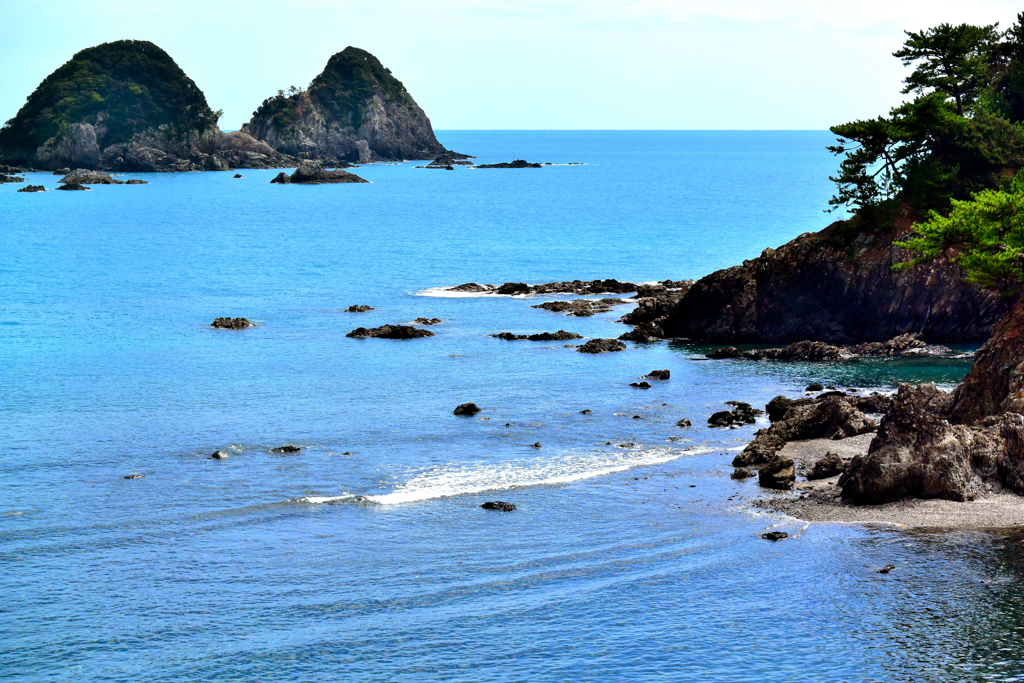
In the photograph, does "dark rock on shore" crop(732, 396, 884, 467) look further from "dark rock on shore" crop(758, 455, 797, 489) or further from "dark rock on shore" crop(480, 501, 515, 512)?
"dark rock on shore" crop(480, 501, 515, 512)

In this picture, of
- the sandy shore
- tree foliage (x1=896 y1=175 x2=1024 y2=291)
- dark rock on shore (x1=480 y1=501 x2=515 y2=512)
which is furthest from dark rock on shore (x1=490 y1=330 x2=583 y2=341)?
dark rock on shore (x1=480 y1=501 x2=515 y2=512)

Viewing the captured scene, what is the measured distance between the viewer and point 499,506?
4438cm

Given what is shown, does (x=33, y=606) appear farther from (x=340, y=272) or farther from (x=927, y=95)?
(x=340, y=272)

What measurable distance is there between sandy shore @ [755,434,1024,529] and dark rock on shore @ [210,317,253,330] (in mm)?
57411

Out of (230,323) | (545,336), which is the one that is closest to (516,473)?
(545,336)

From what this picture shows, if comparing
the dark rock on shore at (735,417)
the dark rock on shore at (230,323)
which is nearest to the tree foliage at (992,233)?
the dark rock on shore at (735,417)

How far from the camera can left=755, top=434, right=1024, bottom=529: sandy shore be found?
40.8 m

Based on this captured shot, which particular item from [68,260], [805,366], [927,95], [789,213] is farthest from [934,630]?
[789,213]

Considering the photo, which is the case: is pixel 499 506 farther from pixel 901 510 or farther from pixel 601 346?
pixel 601 346

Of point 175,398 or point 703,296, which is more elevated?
point 703,296

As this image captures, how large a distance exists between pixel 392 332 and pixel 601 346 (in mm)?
18064

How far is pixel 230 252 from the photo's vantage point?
5955 inches

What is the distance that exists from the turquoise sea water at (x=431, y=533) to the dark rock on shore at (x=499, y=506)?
864 mm

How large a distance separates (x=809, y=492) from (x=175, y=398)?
39.5m
